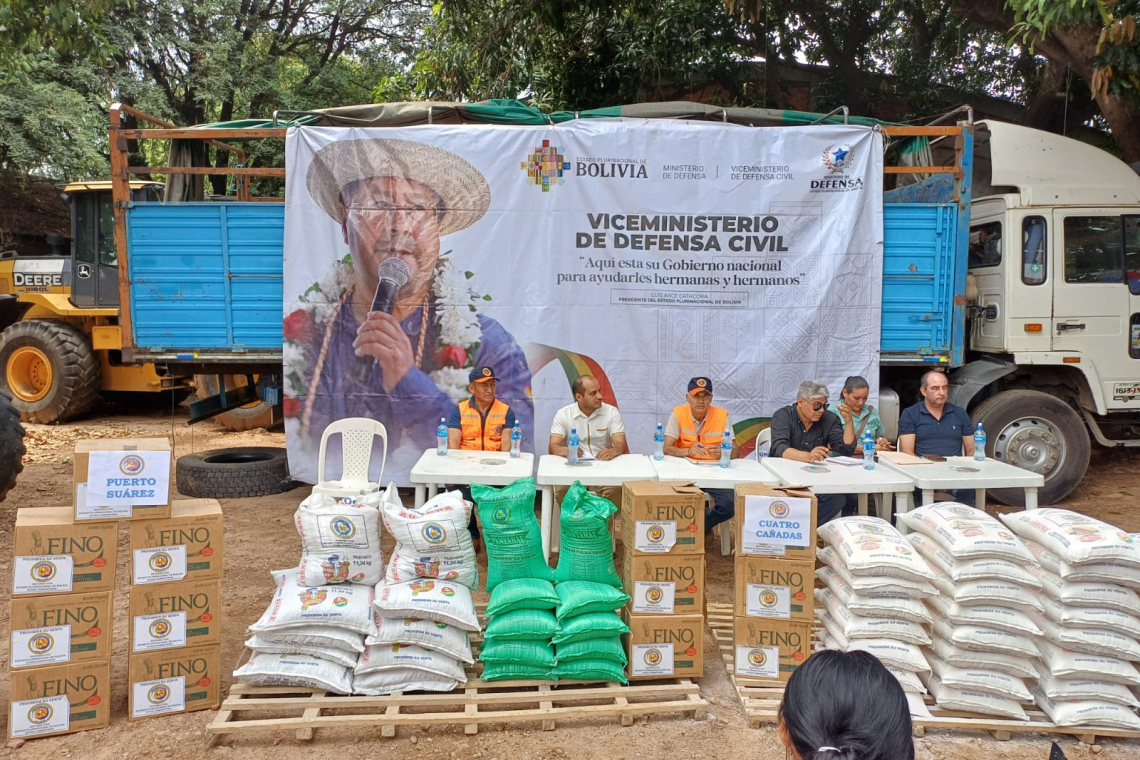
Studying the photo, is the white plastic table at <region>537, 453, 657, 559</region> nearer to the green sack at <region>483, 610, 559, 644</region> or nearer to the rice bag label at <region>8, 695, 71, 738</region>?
the green sack at <region>483, 610, 559, 644</region>

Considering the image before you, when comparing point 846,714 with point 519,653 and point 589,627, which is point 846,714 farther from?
point 519,653

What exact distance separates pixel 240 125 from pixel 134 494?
435 centimetres

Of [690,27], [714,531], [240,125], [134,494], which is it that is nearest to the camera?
[134,494]

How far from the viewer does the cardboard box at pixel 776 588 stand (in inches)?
147

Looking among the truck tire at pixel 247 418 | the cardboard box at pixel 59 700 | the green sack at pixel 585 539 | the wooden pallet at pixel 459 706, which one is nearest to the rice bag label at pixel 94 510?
the cardboard box at pixel 59 700

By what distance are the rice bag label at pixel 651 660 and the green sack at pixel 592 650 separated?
0.06 meters

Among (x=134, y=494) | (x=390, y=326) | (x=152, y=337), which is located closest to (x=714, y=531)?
(x=390, y=326)

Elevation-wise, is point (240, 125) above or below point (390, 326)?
above

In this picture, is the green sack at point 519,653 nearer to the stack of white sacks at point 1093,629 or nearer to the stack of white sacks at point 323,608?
the stack of white sacks at point 323,608

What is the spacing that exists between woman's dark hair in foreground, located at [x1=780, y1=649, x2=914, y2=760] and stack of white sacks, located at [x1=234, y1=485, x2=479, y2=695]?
2.32m

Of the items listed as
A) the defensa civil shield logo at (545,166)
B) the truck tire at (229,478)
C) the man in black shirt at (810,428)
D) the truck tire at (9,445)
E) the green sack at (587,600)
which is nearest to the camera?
the green sack at (587,600)

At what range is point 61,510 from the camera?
348 cm

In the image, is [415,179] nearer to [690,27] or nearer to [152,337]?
[152,337]

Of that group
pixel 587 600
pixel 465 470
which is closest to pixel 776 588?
pixel 587 600
